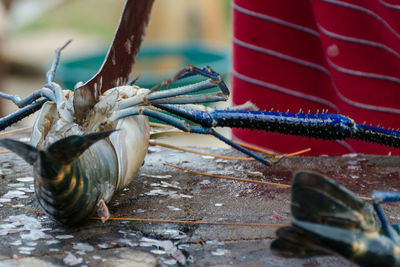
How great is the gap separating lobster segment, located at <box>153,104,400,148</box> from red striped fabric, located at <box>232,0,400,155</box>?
41.6 inches

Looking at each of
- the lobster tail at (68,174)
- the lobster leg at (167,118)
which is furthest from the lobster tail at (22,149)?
the lobster leg at (167,118)

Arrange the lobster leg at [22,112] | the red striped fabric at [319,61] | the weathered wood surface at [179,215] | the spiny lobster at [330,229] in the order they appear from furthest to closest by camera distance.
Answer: the red striped fabric at [319,61]
the lobster leg at [22,112]
the weathered wood surface at [179,215]
the spiny lobster at [330,229]

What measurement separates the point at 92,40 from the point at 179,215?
8539 millimetres

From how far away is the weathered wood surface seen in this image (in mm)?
1159

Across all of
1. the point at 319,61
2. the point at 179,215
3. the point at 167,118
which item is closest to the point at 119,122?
the point at 167,118

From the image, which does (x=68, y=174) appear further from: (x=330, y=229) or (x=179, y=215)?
(x=330, y=229)

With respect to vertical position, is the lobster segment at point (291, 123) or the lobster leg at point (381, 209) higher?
the lobster segment at point (291, 123)

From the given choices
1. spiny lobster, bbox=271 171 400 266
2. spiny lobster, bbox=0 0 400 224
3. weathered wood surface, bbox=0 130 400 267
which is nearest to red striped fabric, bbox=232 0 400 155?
weathered wood surface, bbox=0 130 400 267

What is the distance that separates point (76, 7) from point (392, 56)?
9.67 m

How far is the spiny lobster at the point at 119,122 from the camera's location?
123 centimetres

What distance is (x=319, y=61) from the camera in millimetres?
2607

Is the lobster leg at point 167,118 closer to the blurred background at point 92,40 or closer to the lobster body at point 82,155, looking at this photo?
the lobster body at point 82,155

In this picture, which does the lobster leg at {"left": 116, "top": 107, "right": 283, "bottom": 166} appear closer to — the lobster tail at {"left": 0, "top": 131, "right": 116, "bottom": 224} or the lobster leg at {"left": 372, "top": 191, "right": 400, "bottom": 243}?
the lobster tail at {"left": 0, "top": 131, "right": 116, "bottom": 224}

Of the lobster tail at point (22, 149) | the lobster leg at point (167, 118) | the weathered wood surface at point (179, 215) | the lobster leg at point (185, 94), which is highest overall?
the lobster leg at point (185, 94)
